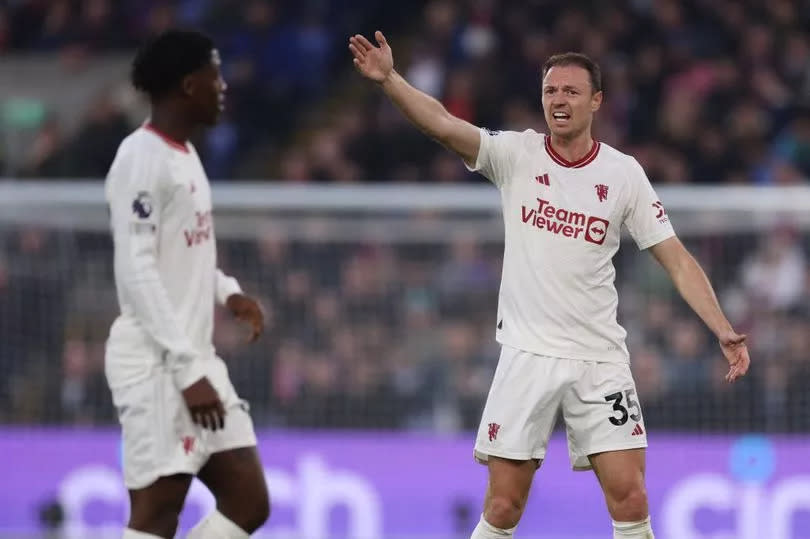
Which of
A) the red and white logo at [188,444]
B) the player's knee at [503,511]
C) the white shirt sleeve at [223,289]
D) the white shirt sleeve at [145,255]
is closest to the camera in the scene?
the white shirt sleeve at [145,255]

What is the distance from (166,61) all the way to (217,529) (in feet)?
5.66

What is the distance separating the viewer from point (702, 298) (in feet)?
19.6

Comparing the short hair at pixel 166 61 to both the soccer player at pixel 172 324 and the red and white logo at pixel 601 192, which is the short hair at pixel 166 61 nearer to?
the soccer player at pixel 172 324

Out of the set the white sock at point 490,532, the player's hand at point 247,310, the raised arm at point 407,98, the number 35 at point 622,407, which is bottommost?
the white sock at point 490,532

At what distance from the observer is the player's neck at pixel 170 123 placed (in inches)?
234

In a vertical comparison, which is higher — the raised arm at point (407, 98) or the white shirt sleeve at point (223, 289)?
the raised arm at point (407, 98)

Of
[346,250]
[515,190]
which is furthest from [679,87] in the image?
[515,190]

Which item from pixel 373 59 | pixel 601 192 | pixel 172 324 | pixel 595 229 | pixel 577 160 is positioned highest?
pixel 373 59

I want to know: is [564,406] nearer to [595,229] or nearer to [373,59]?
[595,229]

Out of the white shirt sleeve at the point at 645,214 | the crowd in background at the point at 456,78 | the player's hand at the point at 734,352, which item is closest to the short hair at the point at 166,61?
the white shirt sleeve at the point at 645,214

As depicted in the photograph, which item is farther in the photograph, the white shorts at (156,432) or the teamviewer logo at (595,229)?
the teamviewer logo at (595,229)

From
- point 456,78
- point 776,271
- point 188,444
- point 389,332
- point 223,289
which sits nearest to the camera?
point 188,444

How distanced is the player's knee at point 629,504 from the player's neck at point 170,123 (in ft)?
6.75

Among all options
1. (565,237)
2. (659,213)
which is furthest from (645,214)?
(565,237)
